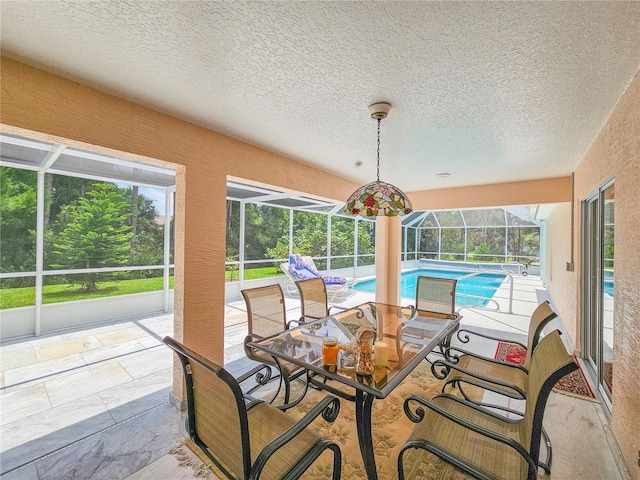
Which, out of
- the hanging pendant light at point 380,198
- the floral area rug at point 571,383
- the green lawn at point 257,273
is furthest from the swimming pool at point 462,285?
the hanging pendant light at point 380,198

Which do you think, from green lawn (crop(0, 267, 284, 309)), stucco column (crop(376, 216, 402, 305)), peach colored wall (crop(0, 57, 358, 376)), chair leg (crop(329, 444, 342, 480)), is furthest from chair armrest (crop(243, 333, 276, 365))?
green lawn (crop(0, 267, 284, 309))

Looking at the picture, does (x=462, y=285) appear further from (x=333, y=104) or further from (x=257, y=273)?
(x=333, y=104)

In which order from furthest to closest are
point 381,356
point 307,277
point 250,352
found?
point 307,277 → point 250,352 → point 381,356

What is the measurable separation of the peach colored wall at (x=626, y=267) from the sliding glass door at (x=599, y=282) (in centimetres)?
33

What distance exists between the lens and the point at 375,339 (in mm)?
2254

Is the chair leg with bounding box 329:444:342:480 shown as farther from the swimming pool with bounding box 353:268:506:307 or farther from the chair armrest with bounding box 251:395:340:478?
the swimming pool with bounding box 353:268:506:307

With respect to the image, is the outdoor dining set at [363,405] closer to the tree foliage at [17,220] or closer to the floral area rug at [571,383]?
the floral area rug at [571,383]

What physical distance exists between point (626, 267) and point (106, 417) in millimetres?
3871

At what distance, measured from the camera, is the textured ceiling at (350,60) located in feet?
3.85

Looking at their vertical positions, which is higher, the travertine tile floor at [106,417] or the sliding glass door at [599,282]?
the sliding glass door at [599,282]

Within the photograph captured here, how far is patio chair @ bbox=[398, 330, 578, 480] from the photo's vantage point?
1.13 meters

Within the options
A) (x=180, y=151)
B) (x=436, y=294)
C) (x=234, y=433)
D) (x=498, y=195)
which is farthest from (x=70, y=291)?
(x=498, y=195)

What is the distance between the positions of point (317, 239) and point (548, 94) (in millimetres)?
7415

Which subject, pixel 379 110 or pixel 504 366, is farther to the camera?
pixel 504 366
